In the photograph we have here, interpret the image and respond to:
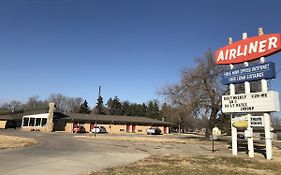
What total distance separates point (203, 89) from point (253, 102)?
18339 mm

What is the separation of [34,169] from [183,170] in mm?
5606

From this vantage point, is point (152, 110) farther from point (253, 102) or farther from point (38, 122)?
point (253, 102)

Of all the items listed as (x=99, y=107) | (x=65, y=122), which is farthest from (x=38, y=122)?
(x=99, y=107)

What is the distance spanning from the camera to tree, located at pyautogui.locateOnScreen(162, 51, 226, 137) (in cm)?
3716

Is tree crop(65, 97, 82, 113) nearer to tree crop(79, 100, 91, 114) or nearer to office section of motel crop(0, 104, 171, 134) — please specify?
tree crop(79, 100, 91, 114)

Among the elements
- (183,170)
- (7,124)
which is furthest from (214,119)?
(7,124)

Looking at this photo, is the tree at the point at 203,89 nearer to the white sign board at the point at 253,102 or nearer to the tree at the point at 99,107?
the white sign board at the point at 253,102

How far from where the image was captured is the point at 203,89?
3741 cm

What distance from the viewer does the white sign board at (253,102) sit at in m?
18.2

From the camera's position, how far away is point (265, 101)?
1848 cm

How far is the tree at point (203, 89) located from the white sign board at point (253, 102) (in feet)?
53.9

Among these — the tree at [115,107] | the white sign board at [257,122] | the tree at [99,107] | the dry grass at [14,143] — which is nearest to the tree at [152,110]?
the tree at [115,107]

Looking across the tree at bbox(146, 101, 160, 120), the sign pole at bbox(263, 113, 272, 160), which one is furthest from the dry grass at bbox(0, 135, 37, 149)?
the tree at bbox(146, 101, 160, 120)

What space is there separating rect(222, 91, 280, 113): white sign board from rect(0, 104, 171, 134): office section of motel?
130 feet
